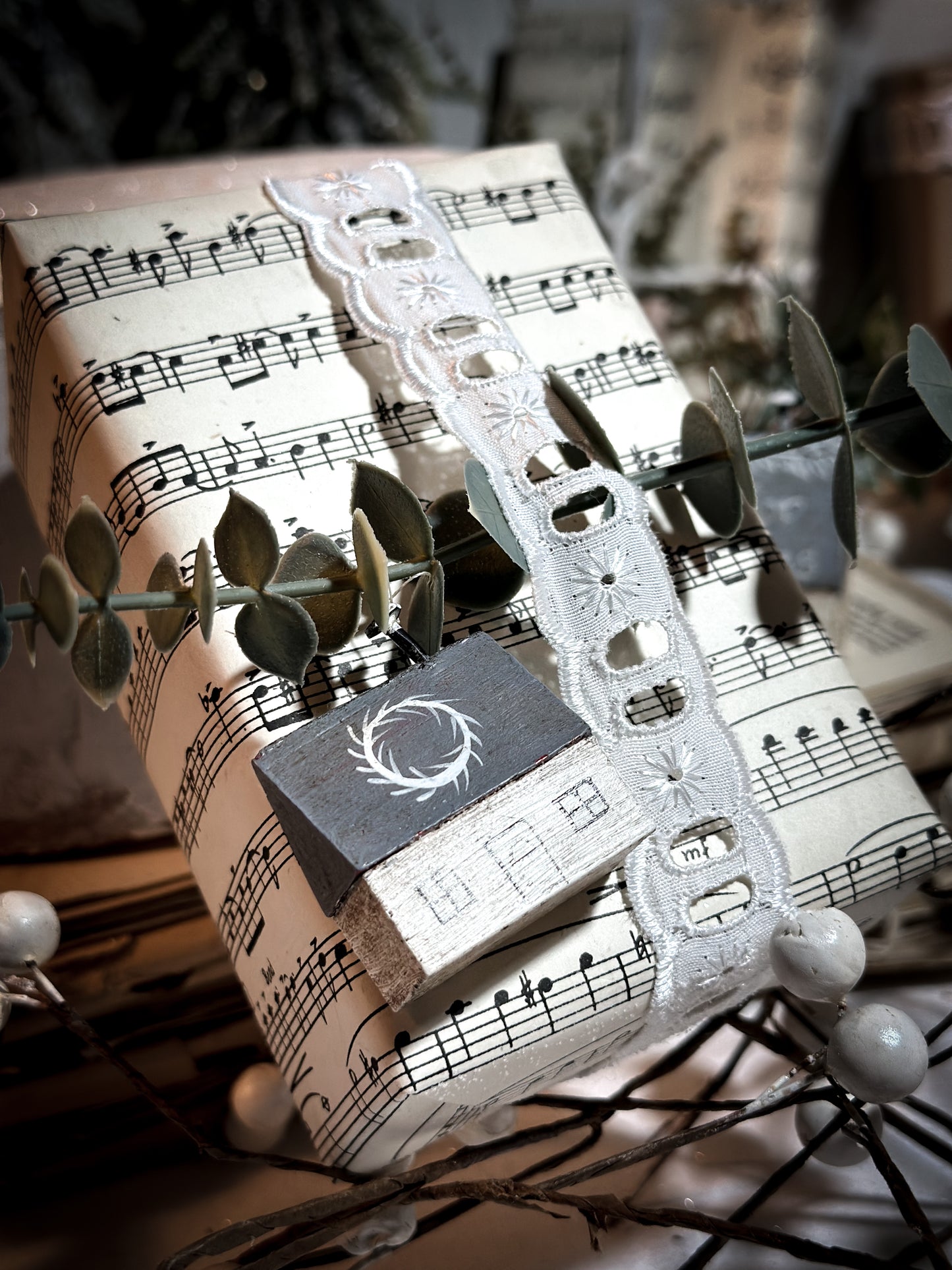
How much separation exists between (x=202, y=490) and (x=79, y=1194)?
32 cm

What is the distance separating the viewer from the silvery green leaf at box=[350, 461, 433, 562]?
43cm

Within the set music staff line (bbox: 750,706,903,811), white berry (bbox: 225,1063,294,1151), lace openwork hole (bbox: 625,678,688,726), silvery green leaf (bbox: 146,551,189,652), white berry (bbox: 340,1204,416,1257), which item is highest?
silvery green leaf (bbox: 146,551,189,652)

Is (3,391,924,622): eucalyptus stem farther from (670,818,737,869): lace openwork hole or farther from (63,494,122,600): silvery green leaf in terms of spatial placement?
(670,818,737,869): lace openwork hole

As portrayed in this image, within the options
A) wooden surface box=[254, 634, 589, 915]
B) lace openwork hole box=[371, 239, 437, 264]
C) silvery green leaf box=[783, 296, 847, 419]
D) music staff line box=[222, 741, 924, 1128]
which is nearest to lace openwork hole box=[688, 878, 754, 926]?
music staff line box=[222, 741, 924, 1128]

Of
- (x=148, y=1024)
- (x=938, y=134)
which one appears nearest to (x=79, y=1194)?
(x=148, y=1024)

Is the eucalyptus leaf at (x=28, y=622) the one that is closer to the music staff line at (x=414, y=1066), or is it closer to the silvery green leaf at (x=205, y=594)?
the silvery green leaf at (x=205, y=594)

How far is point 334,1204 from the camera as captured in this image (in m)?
0.40

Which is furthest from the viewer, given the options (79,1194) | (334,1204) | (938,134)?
(938,134)

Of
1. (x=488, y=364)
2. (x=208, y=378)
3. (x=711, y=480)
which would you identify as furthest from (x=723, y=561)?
(x=208, y=378)

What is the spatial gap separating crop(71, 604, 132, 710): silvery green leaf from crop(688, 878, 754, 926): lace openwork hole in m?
0.24

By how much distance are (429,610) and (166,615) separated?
97 millimetres

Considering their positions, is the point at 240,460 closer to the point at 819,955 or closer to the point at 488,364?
the point at 488,364

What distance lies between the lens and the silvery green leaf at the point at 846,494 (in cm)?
49

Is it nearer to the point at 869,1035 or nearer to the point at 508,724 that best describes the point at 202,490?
the point at 508,724
